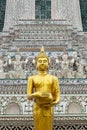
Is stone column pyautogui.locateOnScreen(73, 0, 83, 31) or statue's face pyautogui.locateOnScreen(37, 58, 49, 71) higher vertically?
stone column pyautogui.locateOnScreen(73, 0, 83, 31)

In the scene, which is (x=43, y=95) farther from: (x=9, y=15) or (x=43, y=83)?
(x=9, y=15)

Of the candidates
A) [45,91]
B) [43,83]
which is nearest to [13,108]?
[43,83]

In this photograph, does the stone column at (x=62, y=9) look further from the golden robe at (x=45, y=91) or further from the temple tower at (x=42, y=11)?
the golden robe at (x=45, y=91)

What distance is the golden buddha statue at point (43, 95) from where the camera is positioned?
305 inches

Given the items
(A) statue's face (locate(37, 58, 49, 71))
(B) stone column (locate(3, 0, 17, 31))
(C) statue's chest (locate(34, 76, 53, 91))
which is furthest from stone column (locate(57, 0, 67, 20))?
(C) statue's chest (locate(34, 76, 53, 91))

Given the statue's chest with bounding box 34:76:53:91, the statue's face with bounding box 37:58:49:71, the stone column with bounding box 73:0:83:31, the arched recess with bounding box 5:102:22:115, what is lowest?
the arched recess with bounding box 5:102:22:115

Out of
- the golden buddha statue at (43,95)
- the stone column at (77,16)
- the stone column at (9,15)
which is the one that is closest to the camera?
the golden buddha statue at (43,95)

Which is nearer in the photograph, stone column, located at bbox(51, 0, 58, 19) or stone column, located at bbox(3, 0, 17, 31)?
stone column, located at bbox(51, 0, 58, 19)

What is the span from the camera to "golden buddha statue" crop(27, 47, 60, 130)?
25.4 ft

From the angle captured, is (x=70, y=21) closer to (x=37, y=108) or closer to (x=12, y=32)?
(x=12, y=32)

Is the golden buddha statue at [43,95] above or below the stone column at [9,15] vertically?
below

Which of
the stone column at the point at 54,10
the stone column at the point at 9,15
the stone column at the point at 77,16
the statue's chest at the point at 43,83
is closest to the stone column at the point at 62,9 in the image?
the stone column at the point at 54,10

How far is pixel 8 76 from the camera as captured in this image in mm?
17500

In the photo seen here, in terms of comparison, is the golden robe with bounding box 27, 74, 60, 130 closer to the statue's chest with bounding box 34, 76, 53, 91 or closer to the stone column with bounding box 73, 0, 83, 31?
the statue's chest with bounding box 34, 76, 53, 91
